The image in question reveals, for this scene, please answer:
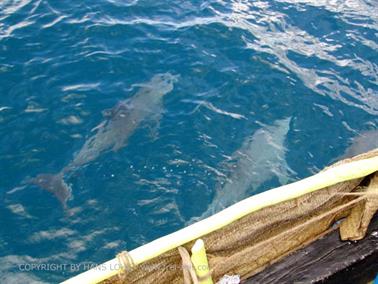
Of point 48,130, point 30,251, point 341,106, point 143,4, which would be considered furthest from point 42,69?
point 341,106

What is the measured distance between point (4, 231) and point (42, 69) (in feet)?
12.1

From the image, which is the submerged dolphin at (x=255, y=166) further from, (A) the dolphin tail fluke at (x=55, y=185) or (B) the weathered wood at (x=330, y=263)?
(B) the weathered wood at (x=330, y=263)

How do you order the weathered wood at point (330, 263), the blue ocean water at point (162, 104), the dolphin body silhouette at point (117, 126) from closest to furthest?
the weathered wood at point (330, 263)
the blue ocean water at point (162, 104)
the dolphin body silhouette at point (117, 126)

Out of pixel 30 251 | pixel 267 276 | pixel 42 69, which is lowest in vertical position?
pixel 30 251

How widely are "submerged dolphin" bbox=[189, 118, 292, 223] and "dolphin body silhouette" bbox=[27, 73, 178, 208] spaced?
1617 mm

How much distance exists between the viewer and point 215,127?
7504 mm

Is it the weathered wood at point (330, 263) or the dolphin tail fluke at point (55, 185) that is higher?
the weathered wood at point (330, 263)

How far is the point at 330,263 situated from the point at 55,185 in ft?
13.9

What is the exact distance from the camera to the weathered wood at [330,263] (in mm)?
3141

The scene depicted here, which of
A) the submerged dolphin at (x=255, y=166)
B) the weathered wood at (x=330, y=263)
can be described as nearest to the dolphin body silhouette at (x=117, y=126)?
the submerged dolphin at (x=255, y=166)

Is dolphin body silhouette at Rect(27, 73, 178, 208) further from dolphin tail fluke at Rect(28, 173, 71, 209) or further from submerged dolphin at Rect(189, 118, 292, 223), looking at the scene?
submerged dolphin at Rect(189, 118, 292, 223)

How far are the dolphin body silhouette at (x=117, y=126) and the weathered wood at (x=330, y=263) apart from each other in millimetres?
3781

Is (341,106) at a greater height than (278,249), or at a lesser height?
lesser

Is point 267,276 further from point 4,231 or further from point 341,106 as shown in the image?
point 341,106
